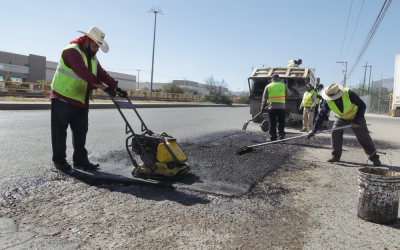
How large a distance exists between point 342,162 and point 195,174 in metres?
2.80

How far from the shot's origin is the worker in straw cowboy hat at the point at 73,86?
12.2 ft

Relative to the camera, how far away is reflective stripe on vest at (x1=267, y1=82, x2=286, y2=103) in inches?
294

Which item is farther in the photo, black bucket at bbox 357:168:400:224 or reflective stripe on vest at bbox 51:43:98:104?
reflective stripe on vest at bbox 51:43:98:104

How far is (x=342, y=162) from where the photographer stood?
530 centimetres

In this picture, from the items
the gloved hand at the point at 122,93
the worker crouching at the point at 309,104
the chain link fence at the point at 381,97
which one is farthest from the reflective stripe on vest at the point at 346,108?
the chain link fence at the point at 381,97

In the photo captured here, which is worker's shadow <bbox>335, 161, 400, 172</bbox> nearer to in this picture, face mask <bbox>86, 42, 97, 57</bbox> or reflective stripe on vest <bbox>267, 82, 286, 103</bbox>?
reflective stripe on vest <bbox>267, 82, 286, 103</bbox>

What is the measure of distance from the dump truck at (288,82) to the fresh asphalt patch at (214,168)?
452 cm

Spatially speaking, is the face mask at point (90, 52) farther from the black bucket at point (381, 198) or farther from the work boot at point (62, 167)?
the black bucket at point (381, 198)

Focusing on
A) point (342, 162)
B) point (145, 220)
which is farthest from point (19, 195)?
point (342, 162)

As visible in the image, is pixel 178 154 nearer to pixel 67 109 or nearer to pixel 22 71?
pixel 67 109

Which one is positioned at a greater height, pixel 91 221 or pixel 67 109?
pixel 67 109

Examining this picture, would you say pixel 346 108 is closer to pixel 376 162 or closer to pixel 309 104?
pixel 376 162

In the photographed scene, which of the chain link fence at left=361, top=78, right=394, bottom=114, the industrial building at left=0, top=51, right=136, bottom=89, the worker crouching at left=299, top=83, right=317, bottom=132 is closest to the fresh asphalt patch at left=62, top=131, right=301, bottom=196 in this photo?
the worker crouching at left=299, top=83, right=317, bottom=132

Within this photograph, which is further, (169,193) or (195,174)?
(195,174)
